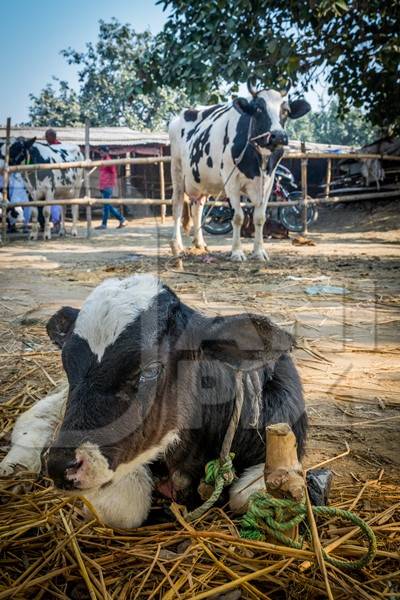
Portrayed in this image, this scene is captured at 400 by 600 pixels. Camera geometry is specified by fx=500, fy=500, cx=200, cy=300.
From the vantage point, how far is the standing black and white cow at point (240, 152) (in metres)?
7.95

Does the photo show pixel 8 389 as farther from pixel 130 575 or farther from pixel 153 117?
pixel 153 117

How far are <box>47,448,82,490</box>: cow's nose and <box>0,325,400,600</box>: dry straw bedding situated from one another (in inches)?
12.5

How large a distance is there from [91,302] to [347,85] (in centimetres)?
737

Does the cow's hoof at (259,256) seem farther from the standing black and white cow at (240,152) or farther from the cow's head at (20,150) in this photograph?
the cow's head at (20,150)

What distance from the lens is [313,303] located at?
5270 millimetres

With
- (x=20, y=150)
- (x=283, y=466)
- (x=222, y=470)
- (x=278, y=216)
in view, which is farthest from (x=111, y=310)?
(x=278, y=216)

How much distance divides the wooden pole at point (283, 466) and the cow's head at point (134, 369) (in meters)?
0.32

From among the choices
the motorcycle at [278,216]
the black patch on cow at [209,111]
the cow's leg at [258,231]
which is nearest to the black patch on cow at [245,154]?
the cow's leg at [258,231]

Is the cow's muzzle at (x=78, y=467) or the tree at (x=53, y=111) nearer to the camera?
the cow's muzzle at (x=78, y=467)

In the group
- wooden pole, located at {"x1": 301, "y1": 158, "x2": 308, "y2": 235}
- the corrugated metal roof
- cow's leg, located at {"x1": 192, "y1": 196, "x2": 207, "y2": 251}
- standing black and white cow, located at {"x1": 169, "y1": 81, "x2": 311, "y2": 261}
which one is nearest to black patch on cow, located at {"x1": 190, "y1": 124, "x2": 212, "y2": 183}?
standing black and white cow, located at {"x1": 169, "y1": 81, "x2": 311, "y2": 261}

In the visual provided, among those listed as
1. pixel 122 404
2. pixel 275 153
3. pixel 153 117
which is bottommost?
pixel 122 404

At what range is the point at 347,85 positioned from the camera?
7.85m

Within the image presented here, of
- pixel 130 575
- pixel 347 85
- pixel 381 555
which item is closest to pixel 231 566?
pixel 130 575

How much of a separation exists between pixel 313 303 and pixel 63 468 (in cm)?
416
